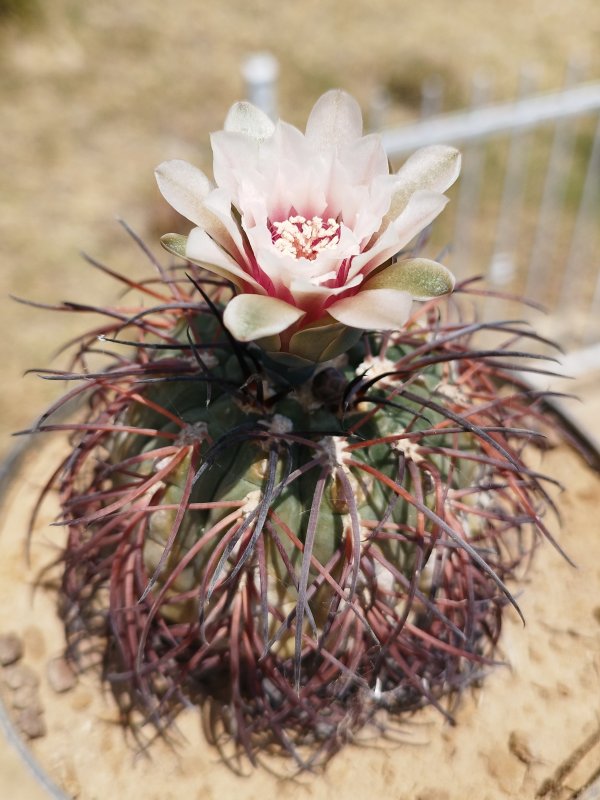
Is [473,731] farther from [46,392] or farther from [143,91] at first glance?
[143,91]

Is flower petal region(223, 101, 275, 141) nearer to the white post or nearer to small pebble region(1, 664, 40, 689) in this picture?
small pebble region(1, 664, 40, 689)

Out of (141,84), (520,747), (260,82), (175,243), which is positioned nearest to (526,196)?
(260,82)

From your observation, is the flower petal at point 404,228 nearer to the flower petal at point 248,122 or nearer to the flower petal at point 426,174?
the flower petal at point 426,174

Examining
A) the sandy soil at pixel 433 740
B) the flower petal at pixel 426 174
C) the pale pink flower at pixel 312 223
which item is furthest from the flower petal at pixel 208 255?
the sandy soil at pixel 433 740

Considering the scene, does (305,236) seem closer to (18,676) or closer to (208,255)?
(208,255)

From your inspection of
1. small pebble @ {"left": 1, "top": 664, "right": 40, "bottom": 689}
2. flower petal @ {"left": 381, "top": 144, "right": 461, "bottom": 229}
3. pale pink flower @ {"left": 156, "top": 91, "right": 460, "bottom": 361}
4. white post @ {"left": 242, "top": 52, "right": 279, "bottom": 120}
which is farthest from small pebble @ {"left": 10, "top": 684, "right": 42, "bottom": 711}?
white post @ {"left": 242, "top": 52, "right": 279, "bottom": 120}
